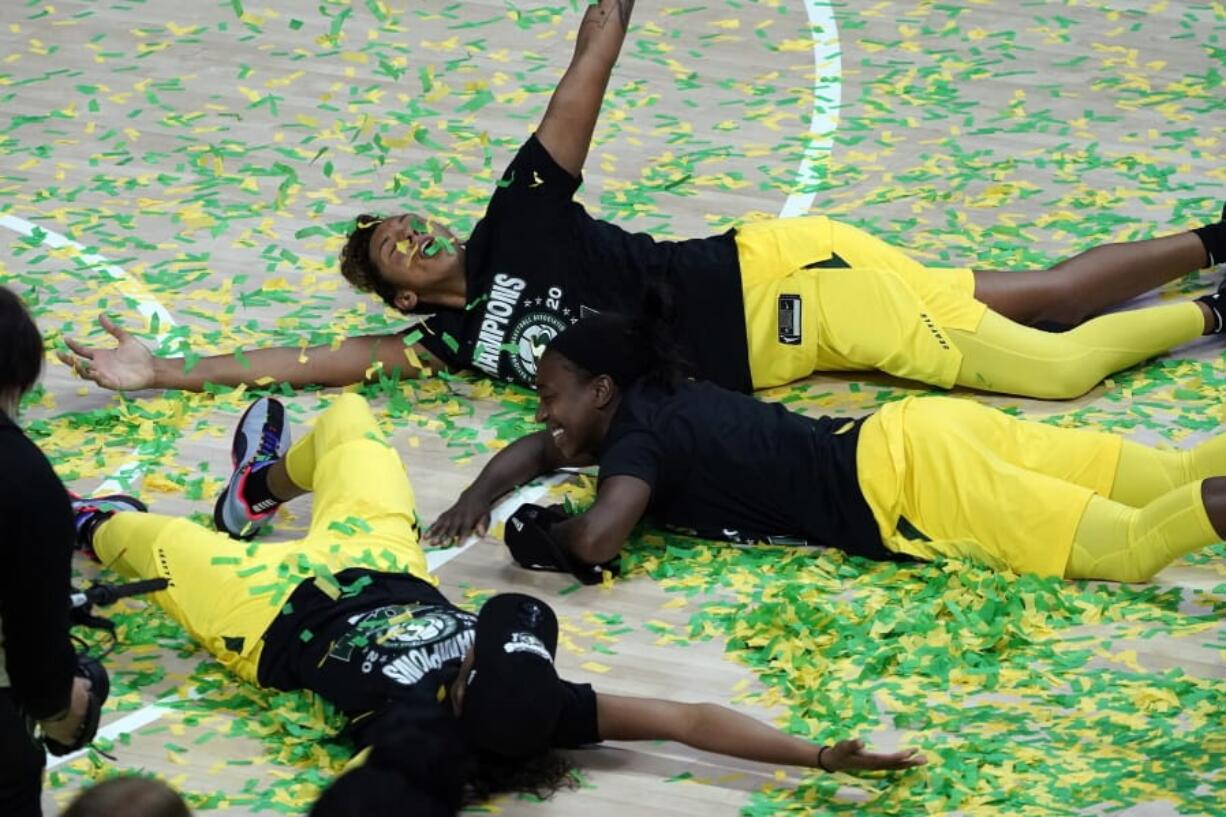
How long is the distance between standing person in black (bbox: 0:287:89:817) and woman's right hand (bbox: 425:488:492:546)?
1.92 metres

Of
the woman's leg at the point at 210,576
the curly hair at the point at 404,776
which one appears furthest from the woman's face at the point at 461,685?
the woman's leg at the point at 210,576

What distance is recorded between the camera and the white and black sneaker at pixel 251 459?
17.1ft

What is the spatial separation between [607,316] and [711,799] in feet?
4.93

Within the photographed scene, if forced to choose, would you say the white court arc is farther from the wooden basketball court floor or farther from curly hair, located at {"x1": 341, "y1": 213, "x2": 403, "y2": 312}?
curly hair, located at {"x1": 341, "y1": 213, "x2": 403, "y2": 312}

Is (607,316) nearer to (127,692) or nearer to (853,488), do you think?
(853,488)

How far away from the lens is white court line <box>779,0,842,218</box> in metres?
7.13

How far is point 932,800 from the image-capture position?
4109 millimetres

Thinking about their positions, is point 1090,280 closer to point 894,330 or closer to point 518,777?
point 894,330

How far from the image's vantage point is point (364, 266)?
6031 mm

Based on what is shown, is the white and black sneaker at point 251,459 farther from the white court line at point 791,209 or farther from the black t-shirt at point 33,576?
the black t-shirt at point 33,576

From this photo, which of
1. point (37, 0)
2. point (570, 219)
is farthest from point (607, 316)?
point (37, 0)

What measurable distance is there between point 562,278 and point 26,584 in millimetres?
2896

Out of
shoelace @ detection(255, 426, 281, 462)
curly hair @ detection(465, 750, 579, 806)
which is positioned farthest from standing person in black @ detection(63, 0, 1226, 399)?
curly hair @ detection(465, 750, 579, 806)

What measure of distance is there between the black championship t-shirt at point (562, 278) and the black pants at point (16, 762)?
2.78 metres
